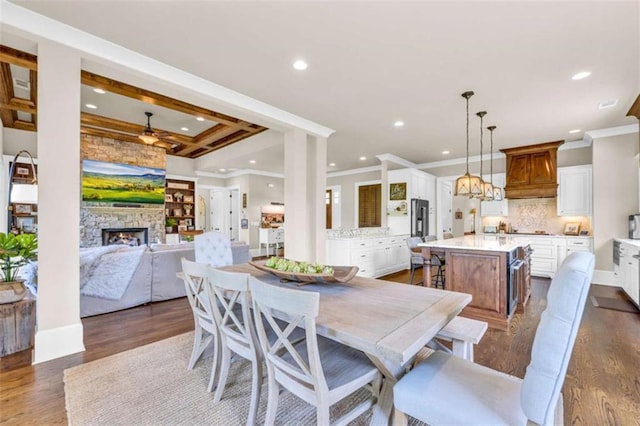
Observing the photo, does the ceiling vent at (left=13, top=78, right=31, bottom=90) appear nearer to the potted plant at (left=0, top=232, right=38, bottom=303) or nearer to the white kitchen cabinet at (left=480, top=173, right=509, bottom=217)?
the potted plant at (left=0, top=232, right=38, bottom=303)

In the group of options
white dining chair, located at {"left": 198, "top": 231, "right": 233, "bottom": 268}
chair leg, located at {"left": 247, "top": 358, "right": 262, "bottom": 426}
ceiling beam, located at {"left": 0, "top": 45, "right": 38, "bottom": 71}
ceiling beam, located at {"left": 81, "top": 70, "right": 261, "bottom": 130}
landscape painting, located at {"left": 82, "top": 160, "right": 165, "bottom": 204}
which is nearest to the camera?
chair leg, located at {"left": 247, "top": 358, "right": 262, "bottom": 426}

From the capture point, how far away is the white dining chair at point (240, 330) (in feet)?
5.07

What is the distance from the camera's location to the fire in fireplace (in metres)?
6.31

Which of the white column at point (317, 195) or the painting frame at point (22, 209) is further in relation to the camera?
the painting frame at point (22, 209)

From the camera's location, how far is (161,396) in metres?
1.94

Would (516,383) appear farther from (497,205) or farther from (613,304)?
(497,205)

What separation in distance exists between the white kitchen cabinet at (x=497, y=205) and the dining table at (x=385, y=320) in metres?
5.65

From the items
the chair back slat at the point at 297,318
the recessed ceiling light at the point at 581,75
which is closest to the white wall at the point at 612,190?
the recessed ceiling light at the point at 581,75

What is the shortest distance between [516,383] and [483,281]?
2302 millimetres

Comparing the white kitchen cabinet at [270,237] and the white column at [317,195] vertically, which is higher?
the white column at [317,195]

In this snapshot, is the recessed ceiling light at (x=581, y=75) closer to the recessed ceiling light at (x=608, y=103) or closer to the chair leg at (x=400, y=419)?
the recessed ceiling light at (x=608, y=103)

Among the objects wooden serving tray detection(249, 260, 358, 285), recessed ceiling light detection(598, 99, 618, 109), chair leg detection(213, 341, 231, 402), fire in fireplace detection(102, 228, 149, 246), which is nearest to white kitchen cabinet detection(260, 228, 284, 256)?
fire in fireplace detection(102, 228, 149, 246)

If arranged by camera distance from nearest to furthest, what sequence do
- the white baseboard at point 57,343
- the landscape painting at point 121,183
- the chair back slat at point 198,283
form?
the chair back slat at point 198,283, the white baseboard at point 57,343, the landscape painting at point 121,183

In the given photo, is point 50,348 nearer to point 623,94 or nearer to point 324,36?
point 324,36
